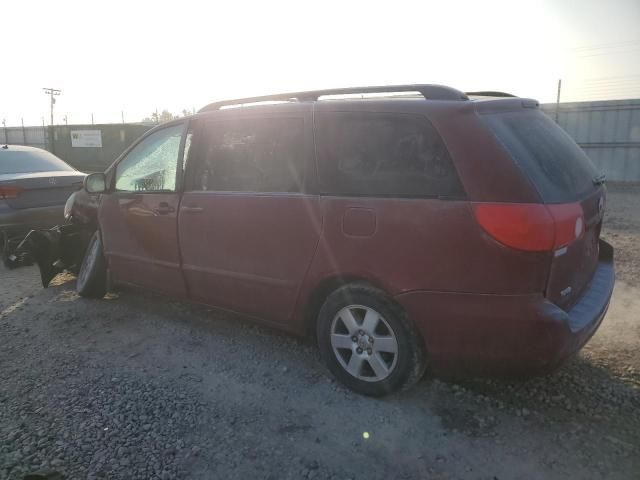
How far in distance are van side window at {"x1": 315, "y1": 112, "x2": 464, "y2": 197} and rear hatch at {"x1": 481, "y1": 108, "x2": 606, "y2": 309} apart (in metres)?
0.32

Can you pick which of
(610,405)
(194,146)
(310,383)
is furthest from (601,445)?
(194,146)

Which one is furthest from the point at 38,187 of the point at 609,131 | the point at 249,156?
the point at 609,131

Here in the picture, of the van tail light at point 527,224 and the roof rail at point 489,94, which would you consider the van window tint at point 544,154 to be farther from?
the roof rail at point 489,94

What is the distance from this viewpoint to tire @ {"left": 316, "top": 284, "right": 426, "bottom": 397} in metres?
2.74

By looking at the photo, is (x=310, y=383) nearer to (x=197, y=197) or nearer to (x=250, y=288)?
(x=250, y=288)

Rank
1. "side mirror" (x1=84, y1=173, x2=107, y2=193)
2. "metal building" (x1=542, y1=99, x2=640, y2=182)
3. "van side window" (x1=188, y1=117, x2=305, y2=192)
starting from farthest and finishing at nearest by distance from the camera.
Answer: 1. "metal building" (x1=542, y1=99, x2=640, y2=182)
2. "side mirror" (x1=84, y1=173, x2=107, y2=193)
3. "van side window" (x1=188, y1=117, x2=305, y2=192)

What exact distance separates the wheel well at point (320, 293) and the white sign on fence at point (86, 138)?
65.5 ft

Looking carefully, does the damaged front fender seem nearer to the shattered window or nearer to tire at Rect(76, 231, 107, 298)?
tire at Rect(76, 231, 107, 298)

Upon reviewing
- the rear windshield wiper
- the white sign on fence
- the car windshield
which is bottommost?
the rear windshield wiper

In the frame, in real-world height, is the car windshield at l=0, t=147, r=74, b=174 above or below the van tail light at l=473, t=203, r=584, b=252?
above

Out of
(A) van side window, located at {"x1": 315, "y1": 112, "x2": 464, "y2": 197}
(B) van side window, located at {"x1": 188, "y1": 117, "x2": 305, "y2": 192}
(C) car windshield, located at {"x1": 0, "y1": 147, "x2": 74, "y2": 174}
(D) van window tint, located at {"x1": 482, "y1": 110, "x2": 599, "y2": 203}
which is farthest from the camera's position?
(C) car windshield, located at {"x1": 0, "y1": 147, "x2": 74, "y2": 174}

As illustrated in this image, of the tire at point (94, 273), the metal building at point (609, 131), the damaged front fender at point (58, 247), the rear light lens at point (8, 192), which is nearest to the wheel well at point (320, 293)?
the tire at point (94, 273)

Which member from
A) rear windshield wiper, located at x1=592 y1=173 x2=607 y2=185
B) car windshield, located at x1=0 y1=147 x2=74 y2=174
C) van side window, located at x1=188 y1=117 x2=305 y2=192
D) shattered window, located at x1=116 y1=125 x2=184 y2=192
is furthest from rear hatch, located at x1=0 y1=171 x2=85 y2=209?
rear windshield wiper, located at x1=592 y1=173 x2=607 y2=185

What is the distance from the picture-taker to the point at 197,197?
359 centimetres
